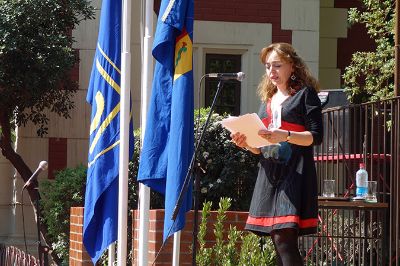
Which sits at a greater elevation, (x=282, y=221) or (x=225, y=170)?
(x=225, y=170)

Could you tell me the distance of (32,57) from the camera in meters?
12.2

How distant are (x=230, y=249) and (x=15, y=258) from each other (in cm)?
205

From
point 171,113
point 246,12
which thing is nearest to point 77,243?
point 171,113

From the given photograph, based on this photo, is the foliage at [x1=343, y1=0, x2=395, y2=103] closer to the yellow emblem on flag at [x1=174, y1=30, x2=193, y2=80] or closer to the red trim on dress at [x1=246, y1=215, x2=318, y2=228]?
the yellow emblem on flag at [x1=174, y1=30, x2=193, y2=80]

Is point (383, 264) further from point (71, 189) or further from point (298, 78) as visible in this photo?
point (71, 189)

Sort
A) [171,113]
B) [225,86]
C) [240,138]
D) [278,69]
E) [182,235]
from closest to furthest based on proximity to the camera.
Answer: [240,138] < [278,69] < [171,113] < [182,235] < [225,86]

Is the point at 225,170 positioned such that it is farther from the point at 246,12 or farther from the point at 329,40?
the point at 329,40

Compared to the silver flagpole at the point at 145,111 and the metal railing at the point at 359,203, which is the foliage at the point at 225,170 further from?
the silver flagpole at the point at 145,111

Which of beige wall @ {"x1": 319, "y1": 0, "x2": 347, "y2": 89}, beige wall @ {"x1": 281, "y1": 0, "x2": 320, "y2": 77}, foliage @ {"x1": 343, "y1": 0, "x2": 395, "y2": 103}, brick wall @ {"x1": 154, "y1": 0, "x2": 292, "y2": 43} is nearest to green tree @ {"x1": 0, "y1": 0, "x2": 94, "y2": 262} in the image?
brick wall @ {"x1": 154, "y1": 0, "x2": 292, "y2": 43}

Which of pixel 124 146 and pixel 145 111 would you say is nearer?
pixel 124 146

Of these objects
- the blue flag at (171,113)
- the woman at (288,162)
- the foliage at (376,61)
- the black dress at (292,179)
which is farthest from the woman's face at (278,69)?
the foliage at (376,61)

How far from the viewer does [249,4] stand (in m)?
13.7

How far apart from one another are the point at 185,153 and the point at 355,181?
2.09 metres

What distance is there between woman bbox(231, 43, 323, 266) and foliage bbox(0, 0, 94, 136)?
649cm
